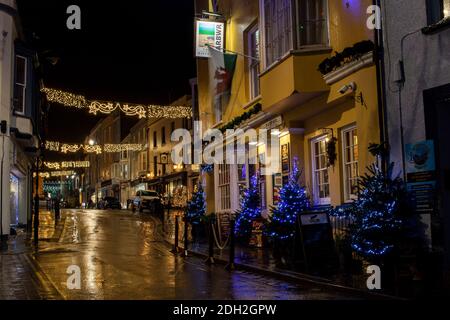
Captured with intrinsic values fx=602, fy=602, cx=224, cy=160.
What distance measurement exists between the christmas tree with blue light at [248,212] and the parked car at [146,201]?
76.1ft

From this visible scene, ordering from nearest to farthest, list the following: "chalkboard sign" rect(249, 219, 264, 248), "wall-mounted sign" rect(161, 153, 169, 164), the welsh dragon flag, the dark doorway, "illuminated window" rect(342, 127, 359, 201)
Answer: the dark doorway → "illuminated window" rect(342, 127, 359, 201) → "chalkboard sign" rect(249, 219, 264, 248) → the welsh dragon flag → "wall-mounted sign" rect(161, 153, 169, 164)

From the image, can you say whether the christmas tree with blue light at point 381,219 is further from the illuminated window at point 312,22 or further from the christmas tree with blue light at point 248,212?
the christmas tree with blue light at point 248,212

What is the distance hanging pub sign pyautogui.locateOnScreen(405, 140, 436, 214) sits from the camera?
35.7 ft

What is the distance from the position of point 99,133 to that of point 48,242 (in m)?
61.6

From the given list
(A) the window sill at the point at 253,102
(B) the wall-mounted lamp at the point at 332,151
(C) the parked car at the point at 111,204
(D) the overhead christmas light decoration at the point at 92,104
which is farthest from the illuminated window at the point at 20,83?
(C) the parked car at the point at 111,204

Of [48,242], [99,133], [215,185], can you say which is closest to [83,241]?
[48,242]

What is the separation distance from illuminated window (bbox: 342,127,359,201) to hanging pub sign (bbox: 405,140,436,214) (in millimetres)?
2488

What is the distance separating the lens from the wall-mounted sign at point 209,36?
2011 cm

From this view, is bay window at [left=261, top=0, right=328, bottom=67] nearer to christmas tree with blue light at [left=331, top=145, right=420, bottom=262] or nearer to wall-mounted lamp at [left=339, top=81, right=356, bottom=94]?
wall-mounted lamp at [left=339, top=81, right=356, bottom=94]

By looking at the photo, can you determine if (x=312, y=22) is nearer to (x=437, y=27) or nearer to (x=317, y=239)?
(x=437, y=27)

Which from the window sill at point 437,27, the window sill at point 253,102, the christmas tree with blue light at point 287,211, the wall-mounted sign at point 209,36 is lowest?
the christmas tree with blue light at point 287,211

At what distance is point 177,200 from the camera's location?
48.9 metres

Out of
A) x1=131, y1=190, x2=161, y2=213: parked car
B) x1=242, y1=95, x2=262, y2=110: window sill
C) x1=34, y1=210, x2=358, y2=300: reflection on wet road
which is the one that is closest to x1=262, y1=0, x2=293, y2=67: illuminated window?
x1=242, y1=95, x2=262, y2=110: window sill
